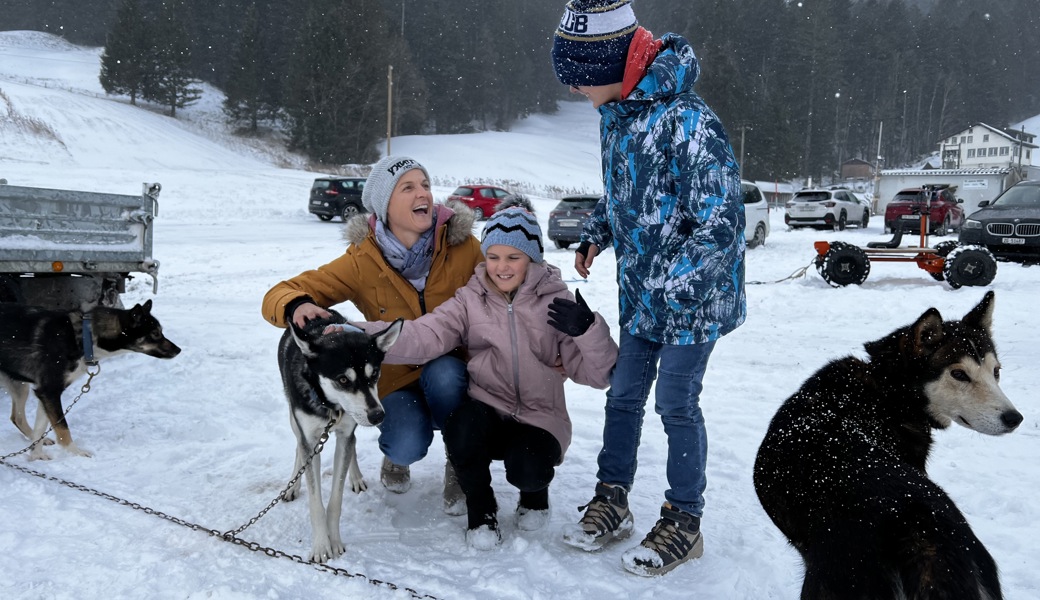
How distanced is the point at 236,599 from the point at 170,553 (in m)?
0.51

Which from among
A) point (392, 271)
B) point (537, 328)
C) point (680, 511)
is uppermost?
point (392, 271)

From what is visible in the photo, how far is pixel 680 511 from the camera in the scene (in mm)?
2594

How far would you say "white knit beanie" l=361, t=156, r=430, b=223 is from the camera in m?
2.99

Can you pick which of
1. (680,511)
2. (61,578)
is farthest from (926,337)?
(61,578)

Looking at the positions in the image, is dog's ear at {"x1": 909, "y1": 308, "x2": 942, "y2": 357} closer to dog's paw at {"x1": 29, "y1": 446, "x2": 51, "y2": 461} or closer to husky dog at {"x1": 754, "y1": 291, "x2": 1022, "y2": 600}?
husky dog at {"x1": 754, "y1": 291, "x2": 1022, "y2": 600}

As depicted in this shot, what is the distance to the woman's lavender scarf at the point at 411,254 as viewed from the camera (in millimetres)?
2982

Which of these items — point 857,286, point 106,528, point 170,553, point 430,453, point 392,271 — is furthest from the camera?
point 857,286

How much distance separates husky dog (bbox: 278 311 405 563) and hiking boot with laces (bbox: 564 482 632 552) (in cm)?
95

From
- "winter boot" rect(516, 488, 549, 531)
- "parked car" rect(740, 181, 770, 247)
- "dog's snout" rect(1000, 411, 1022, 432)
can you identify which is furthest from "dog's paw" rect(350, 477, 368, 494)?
"parked car" rect(740, 181, 770, 247)

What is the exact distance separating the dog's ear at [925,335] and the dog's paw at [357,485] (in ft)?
8.15

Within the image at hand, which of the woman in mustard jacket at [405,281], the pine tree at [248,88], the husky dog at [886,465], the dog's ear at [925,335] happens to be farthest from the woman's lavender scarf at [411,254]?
the pine tree at [248,88]

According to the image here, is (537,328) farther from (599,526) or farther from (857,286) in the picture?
(857,286)

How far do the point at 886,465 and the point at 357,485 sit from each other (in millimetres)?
2350

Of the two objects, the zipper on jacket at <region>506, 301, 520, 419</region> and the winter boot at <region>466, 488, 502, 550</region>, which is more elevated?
the zipper on jacket at <region>506, 301, 520, 419</region>
